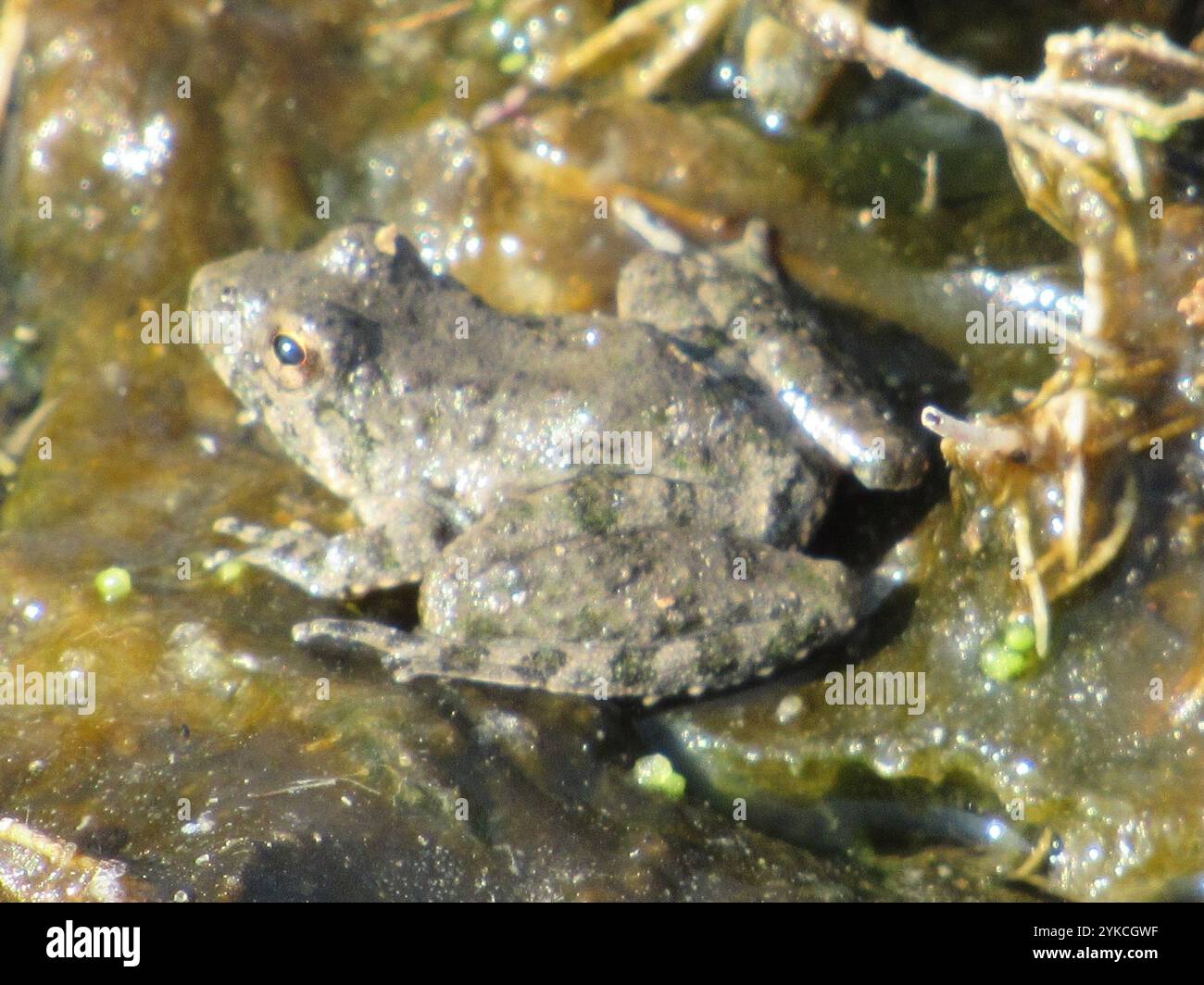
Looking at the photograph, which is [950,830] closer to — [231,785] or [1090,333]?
[1090,333]

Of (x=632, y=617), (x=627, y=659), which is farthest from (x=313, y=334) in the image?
(x=627, y=659)

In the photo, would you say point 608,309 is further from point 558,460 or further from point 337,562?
point 337,562

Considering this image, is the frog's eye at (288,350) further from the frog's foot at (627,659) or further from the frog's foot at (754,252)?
the frog's foot at (754,252)

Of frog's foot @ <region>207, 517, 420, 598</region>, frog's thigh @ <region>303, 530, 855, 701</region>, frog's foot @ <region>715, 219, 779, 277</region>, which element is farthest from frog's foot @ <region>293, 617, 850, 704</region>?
frog's foot @ <region>715, 219, 779, 277</region>

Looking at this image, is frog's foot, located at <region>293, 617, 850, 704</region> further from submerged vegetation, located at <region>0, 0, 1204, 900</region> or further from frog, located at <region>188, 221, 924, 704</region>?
submerged vegetation, located at <region>0, 0, 1204, 900</region>

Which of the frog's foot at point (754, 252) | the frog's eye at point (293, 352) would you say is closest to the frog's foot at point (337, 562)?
the frog's eye at point (293, 352)
